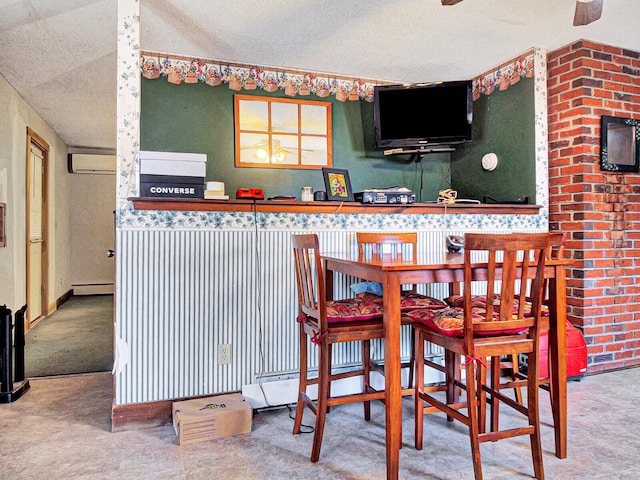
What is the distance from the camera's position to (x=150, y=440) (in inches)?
90.7

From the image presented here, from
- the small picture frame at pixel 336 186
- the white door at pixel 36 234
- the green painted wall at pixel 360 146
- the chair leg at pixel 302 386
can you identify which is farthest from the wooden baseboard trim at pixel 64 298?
the chair leg at pixel 302 386

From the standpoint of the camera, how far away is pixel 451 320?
1.94 meters

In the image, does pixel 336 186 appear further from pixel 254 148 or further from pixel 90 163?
pixel 90 163

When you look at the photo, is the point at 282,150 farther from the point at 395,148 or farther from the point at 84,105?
the point at 84,105

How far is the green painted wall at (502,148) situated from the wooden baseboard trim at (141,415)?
296cm

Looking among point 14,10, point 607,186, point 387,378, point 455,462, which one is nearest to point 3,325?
point 14,10

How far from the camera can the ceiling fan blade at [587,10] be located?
7.38 ft

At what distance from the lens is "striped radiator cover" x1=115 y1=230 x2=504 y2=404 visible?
2.49 metres

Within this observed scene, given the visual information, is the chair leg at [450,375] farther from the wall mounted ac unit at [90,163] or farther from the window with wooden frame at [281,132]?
the wall mounted ac unit at [90,163]

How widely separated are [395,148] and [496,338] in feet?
7.84

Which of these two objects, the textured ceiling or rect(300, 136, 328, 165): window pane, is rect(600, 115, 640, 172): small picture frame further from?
rect(300, 136, 328, 165): window pane

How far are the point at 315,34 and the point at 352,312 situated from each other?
→ 203 centimetres

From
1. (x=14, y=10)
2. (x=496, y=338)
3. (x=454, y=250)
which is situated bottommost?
(x=496, y=338)

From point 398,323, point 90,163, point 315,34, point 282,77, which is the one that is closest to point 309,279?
point 398,323
